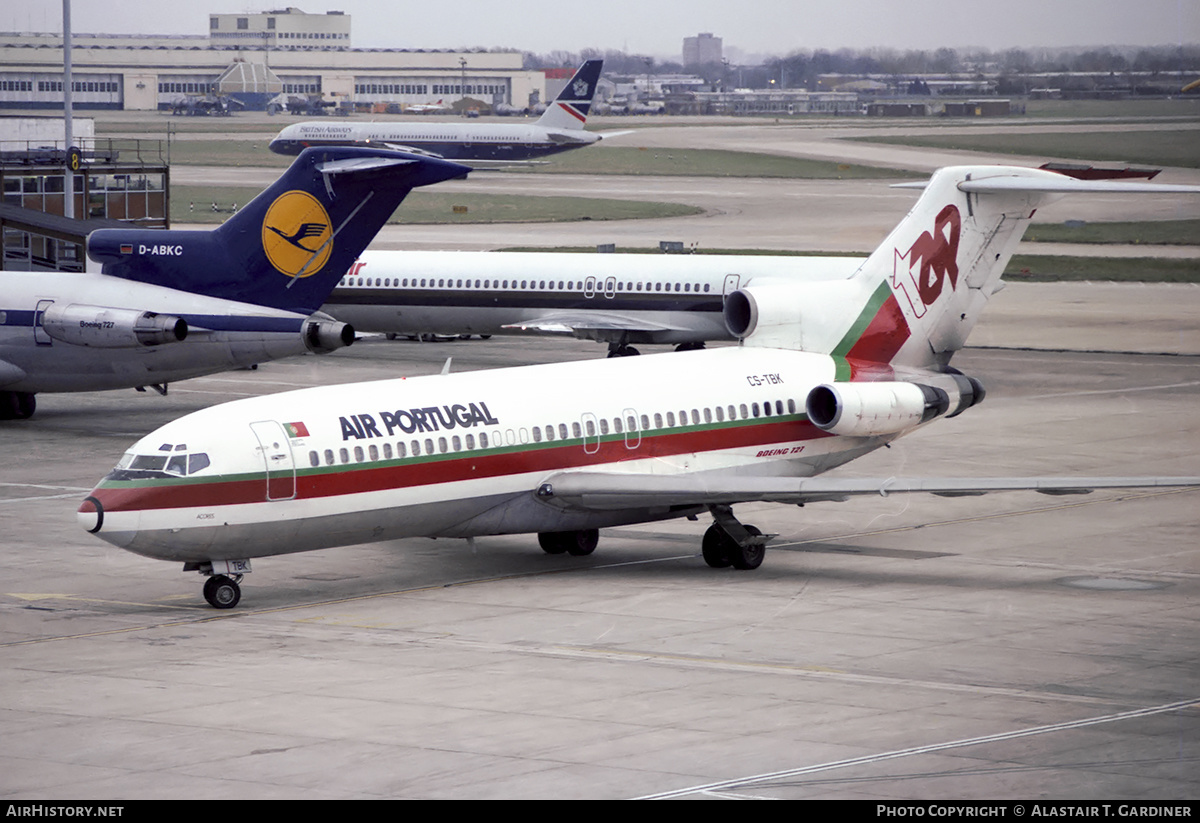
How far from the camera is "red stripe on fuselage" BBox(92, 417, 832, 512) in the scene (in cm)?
2338

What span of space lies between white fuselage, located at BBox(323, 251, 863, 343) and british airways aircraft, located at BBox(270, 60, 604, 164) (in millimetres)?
72925

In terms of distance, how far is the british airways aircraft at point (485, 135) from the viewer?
5074 inches

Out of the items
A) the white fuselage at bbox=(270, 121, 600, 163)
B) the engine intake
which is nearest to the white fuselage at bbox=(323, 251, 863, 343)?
the engine intake

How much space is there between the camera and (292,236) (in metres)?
39.9

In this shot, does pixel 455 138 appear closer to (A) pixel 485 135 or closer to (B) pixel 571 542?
(A) pixel 485 135

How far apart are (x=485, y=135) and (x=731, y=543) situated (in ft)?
357

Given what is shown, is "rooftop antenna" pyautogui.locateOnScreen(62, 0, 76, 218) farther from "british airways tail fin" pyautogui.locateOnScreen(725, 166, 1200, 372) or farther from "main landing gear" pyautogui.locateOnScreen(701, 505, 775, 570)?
"main landing gear" pyautogui.locateOnScreen(701, 505, 775, 570)

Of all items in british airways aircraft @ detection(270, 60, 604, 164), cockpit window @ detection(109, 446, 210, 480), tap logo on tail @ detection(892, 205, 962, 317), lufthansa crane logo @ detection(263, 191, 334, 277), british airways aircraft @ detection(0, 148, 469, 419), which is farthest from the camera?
british airways aircraft @ detection(270, 60, 604, 164)

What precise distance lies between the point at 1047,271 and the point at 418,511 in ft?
189

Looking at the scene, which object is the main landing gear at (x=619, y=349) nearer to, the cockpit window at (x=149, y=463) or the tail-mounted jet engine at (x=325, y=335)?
the tail-mounted jet engine at (x=325, y=335)

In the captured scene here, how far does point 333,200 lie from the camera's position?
39.7 m

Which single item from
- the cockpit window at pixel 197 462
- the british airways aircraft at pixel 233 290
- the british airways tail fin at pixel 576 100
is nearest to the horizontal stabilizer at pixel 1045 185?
the british airways aircraft at pixel 233 290

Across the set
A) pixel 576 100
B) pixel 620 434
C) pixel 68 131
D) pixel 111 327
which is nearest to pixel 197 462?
pixel 620 434
